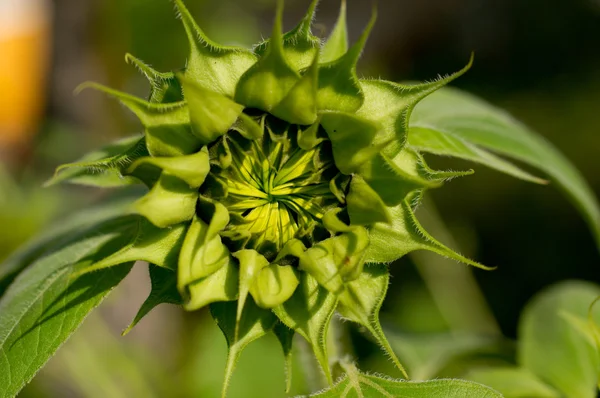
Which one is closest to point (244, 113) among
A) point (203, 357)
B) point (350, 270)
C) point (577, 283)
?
point (350, 270)

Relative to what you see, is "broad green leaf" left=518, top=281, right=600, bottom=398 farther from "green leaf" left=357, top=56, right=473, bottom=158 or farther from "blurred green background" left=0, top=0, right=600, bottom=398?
"green leaf" left=357, top=56, right=473, bottom=158

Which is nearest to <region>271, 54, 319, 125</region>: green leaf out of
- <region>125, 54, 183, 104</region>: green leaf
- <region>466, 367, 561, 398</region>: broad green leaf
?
<region>125, 54, 183, 104</region>: green leaf

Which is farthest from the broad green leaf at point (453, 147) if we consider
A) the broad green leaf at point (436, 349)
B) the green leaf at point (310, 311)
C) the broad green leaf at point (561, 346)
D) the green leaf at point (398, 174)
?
Answer: the broad green leaf at point (436, 349)

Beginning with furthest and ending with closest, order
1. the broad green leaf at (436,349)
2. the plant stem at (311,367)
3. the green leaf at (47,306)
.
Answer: the broad green leaf at (436,349), the plant stem at (311,367), the green leaf at (47,306)

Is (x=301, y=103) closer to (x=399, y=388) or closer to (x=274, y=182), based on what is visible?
(x=274, y=182)

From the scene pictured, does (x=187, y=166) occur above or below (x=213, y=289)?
above

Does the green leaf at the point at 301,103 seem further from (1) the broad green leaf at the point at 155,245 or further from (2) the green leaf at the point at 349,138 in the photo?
(1) the broad green leaf at the point at 155,245

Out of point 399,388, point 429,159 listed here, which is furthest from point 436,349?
point 429,159
